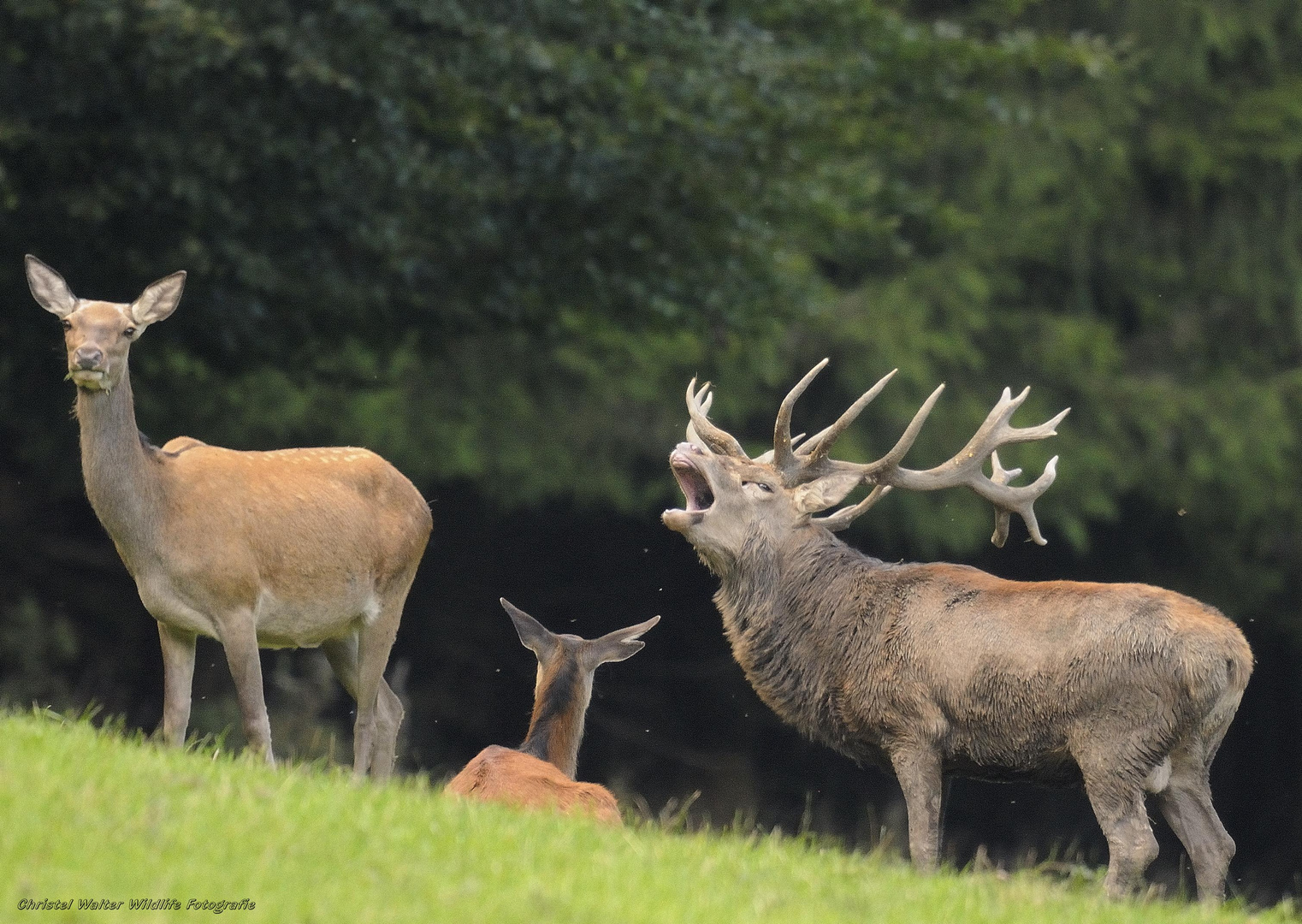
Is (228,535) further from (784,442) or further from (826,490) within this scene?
(826,490)

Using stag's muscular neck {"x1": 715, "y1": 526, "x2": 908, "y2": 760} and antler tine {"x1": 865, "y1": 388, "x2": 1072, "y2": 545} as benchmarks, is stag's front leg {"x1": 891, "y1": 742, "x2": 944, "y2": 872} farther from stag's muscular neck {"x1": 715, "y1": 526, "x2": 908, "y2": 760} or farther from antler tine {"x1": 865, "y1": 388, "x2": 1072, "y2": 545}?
antler tine {"x1": 865, "y1": 388, "x2": 1072, "y2": 545}

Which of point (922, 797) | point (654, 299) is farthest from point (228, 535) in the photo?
point (654, 299)

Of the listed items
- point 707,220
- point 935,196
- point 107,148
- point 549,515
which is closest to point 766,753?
point 549,515

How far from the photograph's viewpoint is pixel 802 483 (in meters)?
7.97

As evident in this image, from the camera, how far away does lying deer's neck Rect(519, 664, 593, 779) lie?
7.32 meters

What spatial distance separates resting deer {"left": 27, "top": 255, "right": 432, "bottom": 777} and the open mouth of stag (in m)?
1.15

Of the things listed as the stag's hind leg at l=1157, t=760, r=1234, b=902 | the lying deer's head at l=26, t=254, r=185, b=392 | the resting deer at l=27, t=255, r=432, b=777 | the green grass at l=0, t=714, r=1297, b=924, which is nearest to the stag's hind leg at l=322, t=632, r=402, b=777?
the resting deer at l=27, t=255, r=432, b=777

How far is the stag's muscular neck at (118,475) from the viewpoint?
683 centimetres

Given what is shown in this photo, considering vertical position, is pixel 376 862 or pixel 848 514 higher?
pixel 376 862

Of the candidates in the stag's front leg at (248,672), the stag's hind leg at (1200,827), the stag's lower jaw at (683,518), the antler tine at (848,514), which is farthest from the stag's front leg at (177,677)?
the stag's hind leg at (1200,827)

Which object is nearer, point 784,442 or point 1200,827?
point 1200,827

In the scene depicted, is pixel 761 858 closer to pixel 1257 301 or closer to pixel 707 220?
pixel 707 220

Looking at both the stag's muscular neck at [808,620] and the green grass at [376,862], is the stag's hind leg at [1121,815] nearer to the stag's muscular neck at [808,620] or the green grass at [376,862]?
the green grass at [376,862]

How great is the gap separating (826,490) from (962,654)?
3.93 ft
